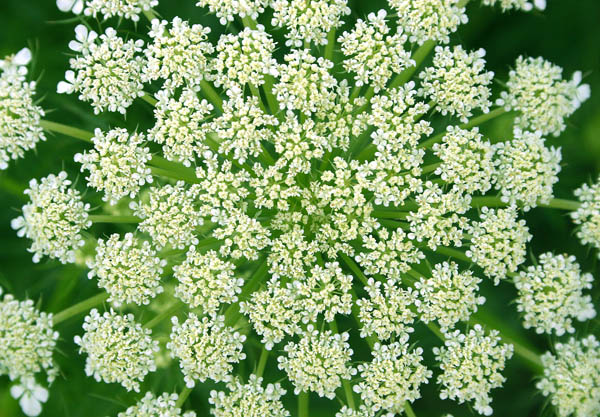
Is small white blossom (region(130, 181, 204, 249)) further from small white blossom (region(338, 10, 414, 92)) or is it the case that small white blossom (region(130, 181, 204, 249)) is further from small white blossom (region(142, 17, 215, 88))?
small white blossom (region(338, 10, 414, 92))

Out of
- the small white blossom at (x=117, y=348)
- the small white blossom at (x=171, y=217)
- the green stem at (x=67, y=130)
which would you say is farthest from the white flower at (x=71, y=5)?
the small white blossom at (x=117, y=348)

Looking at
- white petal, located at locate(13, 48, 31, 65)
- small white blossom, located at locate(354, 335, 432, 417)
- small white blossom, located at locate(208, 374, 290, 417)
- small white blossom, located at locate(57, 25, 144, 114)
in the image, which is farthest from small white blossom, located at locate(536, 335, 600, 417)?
white petal, located at locate(13, 48, 31, 65)

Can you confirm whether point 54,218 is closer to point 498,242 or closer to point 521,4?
point 498,242

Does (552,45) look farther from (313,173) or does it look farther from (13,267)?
(13,267)

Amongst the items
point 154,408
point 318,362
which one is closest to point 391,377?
point 318,362

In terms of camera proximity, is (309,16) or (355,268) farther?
(355,268)

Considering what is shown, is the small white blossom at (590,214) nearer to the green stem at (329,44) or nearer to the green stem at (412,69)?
the green stem at (412,69)

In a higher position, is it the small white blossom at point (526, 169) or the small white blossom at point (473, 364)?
the small white blossom at point (526, 169)
